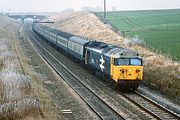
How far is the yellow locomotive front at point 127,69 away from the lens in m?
27.9

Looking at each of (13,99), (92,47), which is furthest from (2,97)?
(92,47)

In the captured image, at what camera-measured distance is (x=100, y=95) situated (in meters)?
27.9

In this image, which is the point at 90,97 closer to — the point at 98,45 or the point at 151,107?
the point at 151,107

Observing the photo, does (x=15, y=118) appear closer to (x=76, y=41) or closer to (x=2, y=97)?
(x=2, y=97)

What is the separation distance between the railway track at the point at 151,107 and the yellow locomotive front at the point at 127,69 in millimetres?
1000

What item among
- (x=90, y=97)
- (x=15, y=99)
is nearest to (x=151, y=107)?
(x=90, y=97)

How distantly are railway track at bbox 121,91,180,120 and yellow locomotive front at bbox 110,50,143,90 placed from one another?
3.28 feet

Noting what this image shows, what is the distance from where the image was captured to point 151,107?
24297 millimetres

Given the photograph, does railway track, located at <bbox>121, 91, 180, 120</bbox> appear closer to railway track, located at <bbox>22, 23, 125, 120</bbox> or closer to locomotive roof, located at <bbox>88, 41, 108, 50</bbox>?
railway track, located at <bbox>22, 23, 125, 120</bbox>

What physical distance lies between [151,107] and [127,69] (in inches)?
177

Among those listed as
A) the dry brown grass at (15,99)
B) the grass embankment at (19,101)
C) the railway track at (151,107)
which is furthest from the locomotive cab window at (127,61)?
the dry brown grass at (15,99)

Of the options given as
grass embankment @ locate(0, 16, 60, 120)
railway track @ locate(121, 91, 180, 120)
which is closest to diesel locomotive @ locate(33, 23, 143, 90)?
railway track @ locate(121, 91, 180, 120)

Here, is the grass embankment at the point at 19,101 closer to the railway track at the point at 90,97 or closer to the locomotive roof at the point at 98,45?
the railway track at the point at 90,97

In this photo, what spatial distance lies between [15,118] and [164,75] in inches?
606
